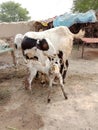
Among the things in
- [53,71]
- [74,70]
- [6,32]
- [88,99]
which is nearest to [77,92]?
[88,99]

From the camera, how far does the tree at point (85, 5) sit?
2067cm

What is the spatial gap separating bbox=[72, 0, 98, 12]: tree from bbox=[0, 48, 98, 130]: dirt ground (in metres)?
13.7

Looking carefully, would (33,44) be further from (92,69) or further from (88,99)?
(92,69)

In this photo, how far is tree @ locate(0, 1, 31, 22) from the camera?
4328 cm

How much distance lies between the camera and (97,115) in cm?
510

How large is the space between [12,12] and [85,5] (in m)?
25.2

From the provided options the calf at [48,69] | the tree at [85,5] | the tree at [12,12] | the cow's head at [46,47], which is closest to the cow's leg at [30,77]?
the calf at [48,69]

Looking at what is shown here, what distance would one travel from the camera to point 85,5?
69.3 ft

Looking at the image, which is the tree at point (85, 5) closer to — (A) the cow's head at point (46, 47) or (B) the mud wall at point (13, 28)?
(B) the mud wall at point (13, 28)

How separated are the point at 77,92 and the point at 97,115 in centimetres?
114

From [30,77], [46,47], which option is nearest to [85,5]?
[46,47]

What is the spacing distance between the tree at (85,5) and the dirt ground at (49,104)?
1373cm

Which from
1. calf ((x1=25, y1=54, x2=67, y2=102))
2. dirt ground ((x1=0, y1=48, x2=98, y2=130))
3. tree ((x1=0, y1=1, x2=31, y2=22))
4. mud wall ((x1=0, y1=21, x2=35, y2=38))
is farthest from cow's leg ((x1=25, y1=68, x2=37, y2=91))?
tree ((x1=0, y1=1, x2=31, y2=22))

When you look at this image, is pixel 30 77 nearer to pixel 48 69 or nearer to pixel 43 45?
pixel 48 69
